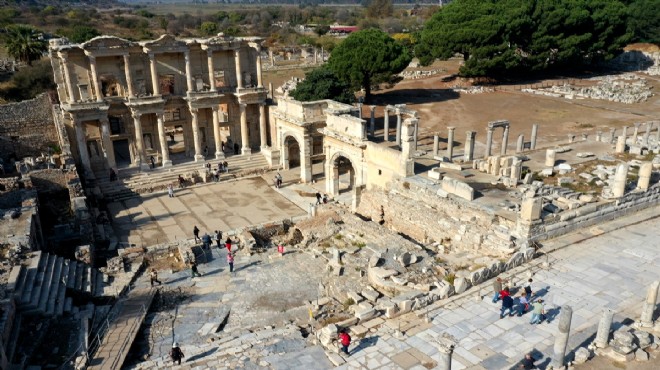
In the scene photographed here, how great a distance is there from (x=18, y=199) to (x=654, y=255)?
91.0 ft

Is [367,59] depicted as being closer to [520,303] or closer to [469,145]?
[469,145]

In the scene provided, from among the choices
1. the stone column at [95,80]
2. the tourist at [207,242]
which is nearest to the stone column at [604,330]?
the tourist at [207,242]

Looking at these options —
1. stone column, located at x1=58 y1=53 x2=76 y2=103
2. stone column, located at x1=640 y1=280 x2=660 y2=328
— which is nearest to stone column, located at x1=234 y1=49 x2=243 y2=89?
stone column, located at x1=58 y1=53 x2=76 y2=103

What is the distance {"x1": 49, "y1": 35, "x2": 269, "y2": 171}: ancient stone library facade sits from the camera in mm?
31531

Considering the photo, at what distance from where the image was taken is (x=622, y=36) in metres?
64.2

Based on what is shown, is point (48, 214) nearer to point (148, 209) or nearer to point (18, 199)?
point (18, 199)

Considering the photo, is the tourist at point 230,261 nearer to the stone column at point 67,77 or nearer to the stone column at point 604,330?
the stone column at point 604,330

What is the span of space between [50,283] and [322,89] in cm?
2635

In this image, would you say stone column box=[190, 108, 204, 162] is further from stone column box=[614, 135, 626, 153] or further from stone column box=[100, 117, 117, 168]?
stone column box=[614, 135, 626, 153]

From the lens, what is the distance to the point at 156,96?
109ft

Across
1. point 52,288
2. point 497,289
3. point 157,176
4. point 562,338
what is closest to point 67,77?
point 157,176

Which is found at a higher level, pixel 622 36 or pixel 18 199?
pixel 622 36

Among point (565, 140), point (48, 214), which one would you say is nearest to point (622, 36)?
point (565, 140)

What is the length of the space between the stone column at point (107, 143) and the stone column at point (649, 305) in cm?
2928
